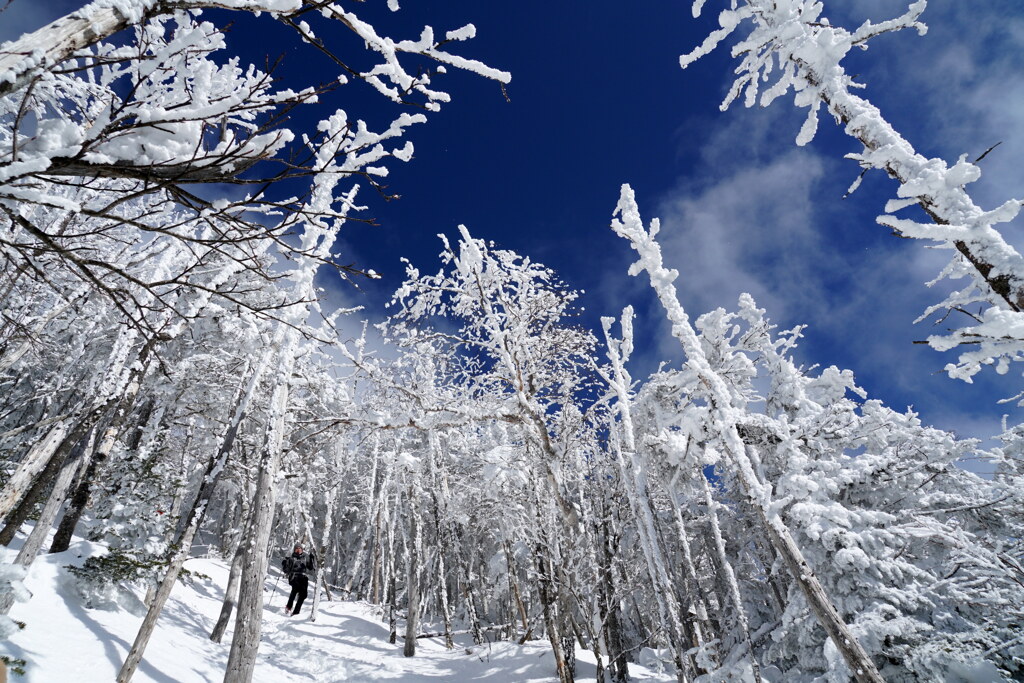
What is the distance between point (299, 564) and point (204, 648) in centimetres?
434

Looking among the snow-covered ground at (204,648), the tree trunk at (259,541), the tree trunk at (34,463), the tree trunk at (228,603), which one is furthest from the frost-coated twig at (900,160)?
the tree trunk at (228,603)

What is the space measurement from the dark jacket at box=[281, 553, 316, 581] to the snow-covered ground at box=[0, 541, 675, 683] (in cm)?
150

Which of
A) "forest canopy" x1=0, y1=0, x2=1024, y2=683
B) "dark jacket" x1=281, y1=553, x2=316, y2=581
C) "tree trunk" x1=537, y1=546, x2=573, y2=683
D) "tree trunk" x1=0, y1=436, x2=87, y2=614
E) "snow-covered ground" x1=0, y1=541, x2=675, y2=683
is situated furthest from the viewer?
"dark jacket" x1=281, y1=553, x2=316, y2=581

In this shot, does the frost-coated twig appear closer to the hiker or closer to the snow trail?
the snow trail

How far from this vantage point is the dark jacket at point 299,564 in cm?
1370

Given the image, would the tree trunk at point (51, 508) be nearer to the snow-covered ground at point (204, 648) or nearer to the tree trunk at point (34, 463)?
the tree trunk at point (34, 463)

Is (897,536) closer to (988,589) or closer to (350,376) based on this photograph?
(988,589)

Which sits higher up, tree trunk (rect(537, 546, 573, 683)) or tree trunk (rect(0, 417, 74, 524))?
tree trunk (rect(0, 417, 74, 524))

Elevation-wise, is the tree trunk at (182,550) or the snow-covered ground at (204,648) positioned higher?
the tree trunk at (182,550)

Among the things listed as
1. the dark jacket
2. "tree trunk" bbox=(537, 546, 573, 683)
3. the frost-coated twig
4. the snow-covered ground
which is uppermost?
the frost-coated twig

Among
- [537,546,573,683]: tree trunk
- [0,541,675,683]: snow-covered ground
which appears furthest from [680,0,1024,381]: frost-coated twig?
[0,541,675,683]: snow-covered ground

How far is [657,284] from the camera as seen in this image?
787 cm

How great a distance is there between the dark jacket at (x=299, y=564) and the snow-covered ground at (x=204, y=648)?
150 centimetres

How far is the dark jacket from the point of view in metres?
13.7
